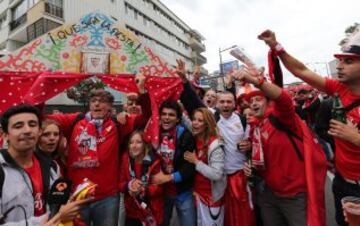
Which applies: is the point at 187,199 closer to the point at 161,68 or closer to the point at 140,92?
the point at 140,92

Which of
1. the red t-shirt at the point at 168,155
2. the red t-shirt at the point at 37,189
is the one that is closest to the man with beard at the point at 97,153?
the red t-shirt at the point at 168,155

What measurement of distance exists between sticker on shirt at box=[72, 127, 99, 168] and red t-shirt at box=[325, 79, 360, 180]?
224 cm

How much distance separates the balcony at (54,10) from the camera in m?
22.2

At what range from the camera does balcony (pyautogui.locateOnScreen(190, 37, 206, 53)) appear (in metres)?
53.5

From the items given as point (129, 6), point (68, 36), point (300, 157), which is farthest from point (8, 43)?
point (300, 157)

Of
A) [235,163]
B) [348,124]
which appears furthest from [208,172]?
[348,124]

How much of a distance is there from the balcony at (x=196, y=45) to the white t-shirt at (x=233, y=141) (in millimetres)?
50597

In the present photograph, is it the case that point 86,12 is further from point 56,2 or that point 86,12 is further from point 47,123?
point 47,123

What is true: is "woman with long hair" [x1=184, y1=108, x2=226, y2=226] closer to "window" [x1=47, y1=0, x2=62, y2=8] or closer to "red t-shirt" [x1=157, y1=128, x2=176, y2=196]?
"red t-shirt" [x1=157, y1=128, x2=176, y2=196]

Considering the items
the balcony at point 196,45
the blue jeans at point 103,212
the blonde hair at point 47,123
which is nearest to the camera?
the blonde hair at point 47,123

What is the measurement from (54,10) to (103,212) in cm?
2252

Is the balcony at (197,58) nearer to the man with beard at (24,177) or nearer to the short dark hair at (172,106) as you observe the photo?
the short dark hair at (172,106)

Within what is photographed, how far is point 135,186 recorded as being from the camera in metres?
3.29

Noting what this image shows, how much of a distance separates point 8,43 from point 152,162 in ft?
88.1
